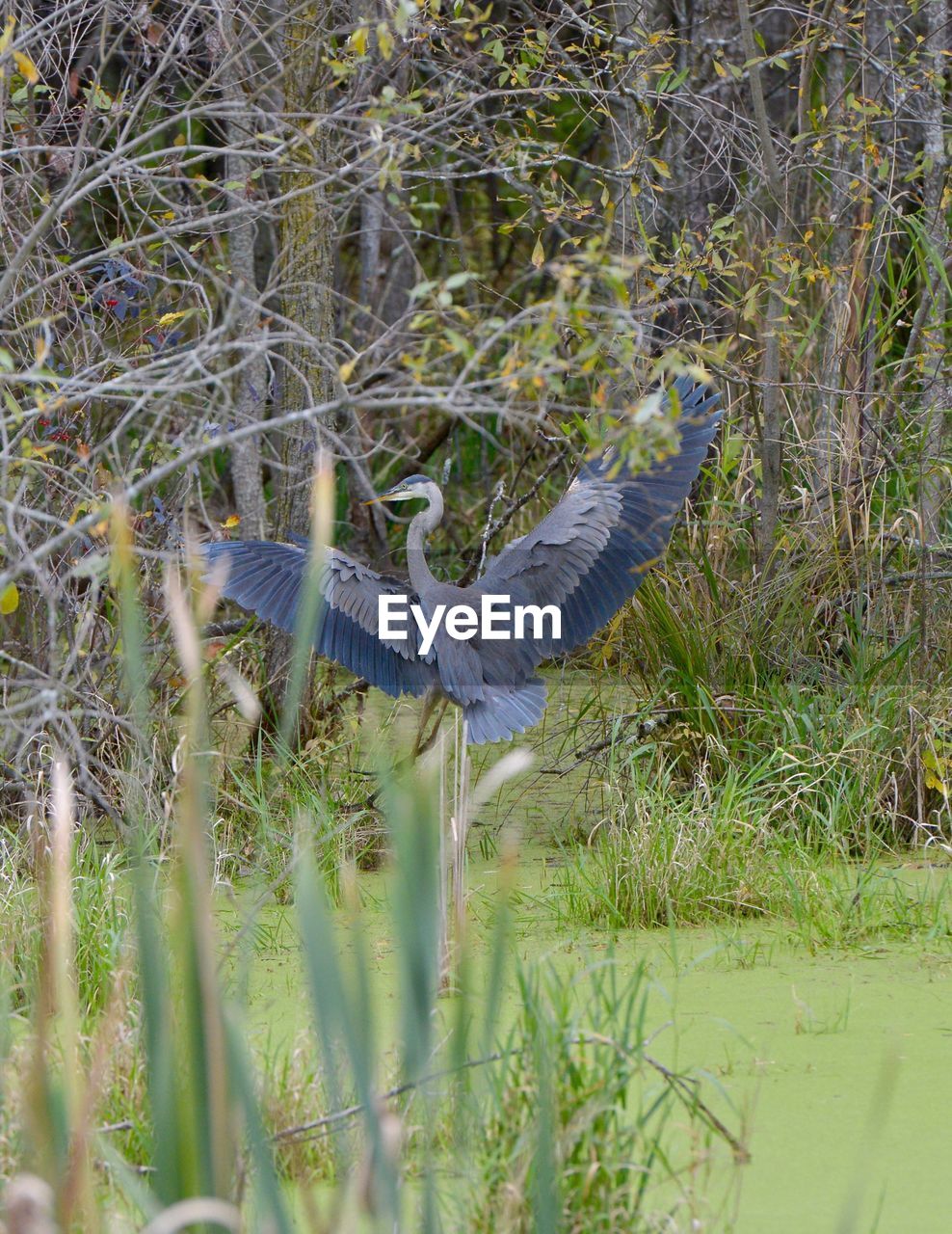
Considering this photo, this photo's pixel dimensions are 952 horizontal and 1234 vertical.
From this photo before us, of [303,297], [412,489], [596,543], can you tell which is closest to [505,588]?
[596,543]

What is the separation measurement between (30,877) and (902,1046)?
187 cm

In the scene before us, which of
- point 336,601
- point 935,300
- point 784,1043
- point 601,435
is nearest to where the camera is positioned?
point 784,1043

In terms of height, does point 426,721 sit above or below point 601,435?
below

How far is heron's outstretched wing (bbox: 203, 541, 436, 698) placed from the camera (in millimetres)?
4094

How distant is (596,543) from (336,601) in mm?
672

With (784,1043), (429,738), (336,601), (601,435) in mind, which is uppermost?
(601,435)

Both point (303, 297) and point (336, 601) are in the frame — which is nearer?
point (336, 601)

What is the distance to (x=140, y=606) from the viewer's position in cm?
426

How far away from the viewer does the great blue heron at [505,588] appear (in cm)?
412

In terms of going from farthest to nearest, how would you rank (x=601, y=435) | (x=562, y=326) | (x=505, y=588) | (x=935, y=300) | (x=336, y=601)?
(x=935, y=300), (x=505, y=588), (x=336, y=601), (x=562, y=326), (x=601, y=435)

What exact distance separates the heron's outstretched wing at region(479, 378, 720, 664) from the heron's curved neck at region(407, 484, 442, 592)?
16cm

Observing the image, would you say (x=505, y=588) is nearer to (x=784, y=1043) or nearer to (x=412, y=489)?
(x=412, y=489)

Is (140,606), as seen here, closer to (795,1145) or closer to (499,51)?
(499,51)

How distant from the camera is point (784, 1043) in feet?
9.80
